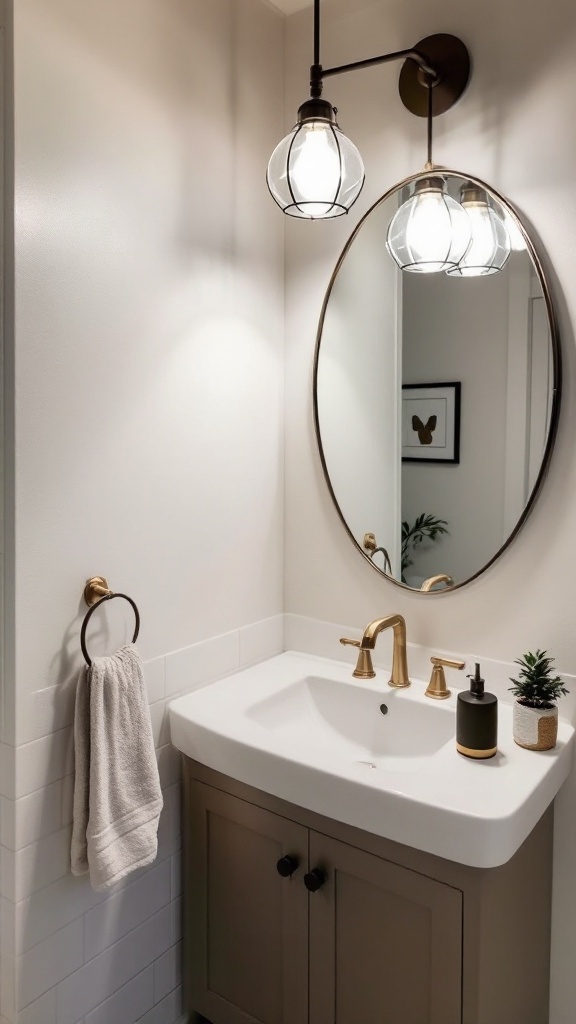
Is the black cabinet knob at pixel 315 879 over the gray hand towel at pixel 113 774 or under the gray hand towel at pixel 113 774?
under

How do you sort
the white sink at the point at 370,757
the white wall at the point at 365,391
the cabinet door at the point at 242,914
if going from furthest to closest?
the white wall at the point at 365,391
the cabinet door at the point at 242,914
the white sink at the point at 370,757

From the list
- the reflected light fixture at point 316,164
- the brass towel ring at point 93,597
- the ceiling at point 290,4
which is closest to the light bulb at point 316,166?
the reflected light fixture at point 316,164

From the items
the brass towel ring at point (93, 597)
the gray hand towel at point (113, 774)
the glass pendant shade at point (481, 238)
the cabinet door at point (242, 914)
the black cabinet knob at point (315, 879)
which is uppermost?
the glass pendant shade at point (481, 238)

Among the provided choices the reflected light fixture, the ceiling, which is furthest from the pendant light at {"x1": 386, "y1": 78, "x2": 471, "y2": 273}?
the ceiling

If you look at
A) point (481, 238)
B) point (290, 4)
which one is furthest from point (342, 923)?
point (290, 4)

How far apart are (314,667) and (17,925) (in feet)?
2.77

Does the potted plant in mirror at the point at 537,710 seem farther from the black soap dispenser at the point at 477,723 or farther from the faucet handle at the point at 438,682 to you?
the faucet handle at the point at 438,682

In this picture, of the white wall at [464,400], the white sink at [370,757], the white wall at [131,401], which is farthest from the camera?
the white wall at [464,400]

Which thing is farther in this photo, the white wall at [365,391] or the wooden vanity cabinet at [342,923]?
the white wall at [365,391]

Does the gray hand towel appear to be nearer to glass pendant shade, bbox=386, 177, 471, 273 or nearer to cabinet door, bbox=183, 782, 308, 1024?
cabinet door, bbox=183, 782, 308, 1024

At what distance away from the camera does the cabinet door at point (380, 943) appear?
1.17m

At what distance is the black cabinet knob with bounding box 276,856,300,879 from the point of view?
1.33 m

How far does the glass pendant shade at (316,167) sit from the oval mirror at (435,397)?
11.9 inches

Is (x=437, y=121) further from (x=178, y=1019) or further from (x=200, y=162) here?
(x=178, y=1019)
